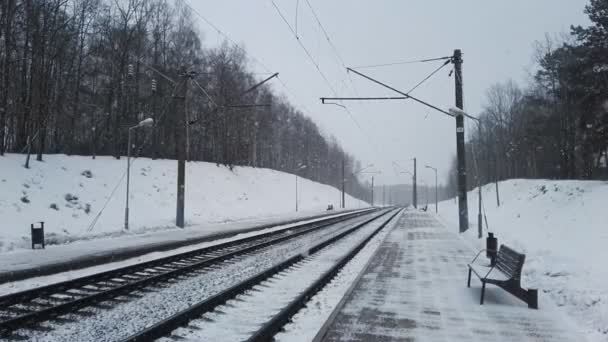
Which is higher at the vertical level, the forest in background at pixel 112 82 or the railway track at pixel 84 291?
the forest in background at pixel 112 82

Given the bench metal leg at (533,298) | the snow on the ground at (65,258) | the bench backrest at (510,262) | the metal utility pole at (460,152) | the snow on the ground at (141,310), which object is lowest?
the snow on the ground at (65,258)

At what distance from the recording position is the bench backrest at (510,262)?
7172mm

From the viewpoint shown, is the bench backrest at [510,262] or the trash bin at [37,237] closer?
the bench backrest at [510,262]

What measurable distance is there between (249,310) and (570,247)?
11.1m

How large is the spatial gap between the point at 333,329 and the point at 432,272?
532 cm

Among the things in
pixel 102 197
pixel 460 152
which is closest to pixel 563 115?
pixel 460 152

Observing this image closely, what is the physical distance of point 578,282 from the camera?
301 inches

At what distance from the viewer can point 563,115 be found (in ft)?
136

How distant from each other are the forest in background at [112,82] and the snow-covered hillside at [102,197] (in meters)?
2.12

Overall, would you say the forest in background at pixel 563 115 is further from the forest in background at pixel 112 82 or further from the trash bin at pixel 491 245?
the forest in background at pixel 112 82

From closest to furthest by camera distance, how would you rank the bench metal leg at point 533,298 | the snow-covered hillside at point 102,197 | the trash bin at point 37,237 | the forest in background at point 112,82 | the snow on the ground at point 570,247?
the snow on the ground at point 570,247 → the bench metal leg at point 533,298 → the trash bin at point 37,237 → the snow-covered hillside at point 102,197 → the forest in background at point 112,82

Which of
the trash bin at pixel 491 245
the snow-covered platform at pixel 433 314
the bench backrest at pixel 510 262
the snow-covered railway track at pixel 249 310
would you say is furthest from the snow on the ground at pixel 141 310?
the trash bin at pixel 491 245

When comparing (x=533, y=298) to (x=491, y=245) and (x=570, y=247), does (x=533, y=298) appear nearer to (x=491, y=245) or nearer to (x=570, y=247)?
(x=491, y=245)

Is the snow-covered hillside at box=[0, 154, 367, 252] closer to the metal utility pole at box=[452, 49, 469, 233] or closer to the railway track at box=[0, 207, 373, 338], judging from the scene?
the railway track at box=[0, 207, 373, 338]
